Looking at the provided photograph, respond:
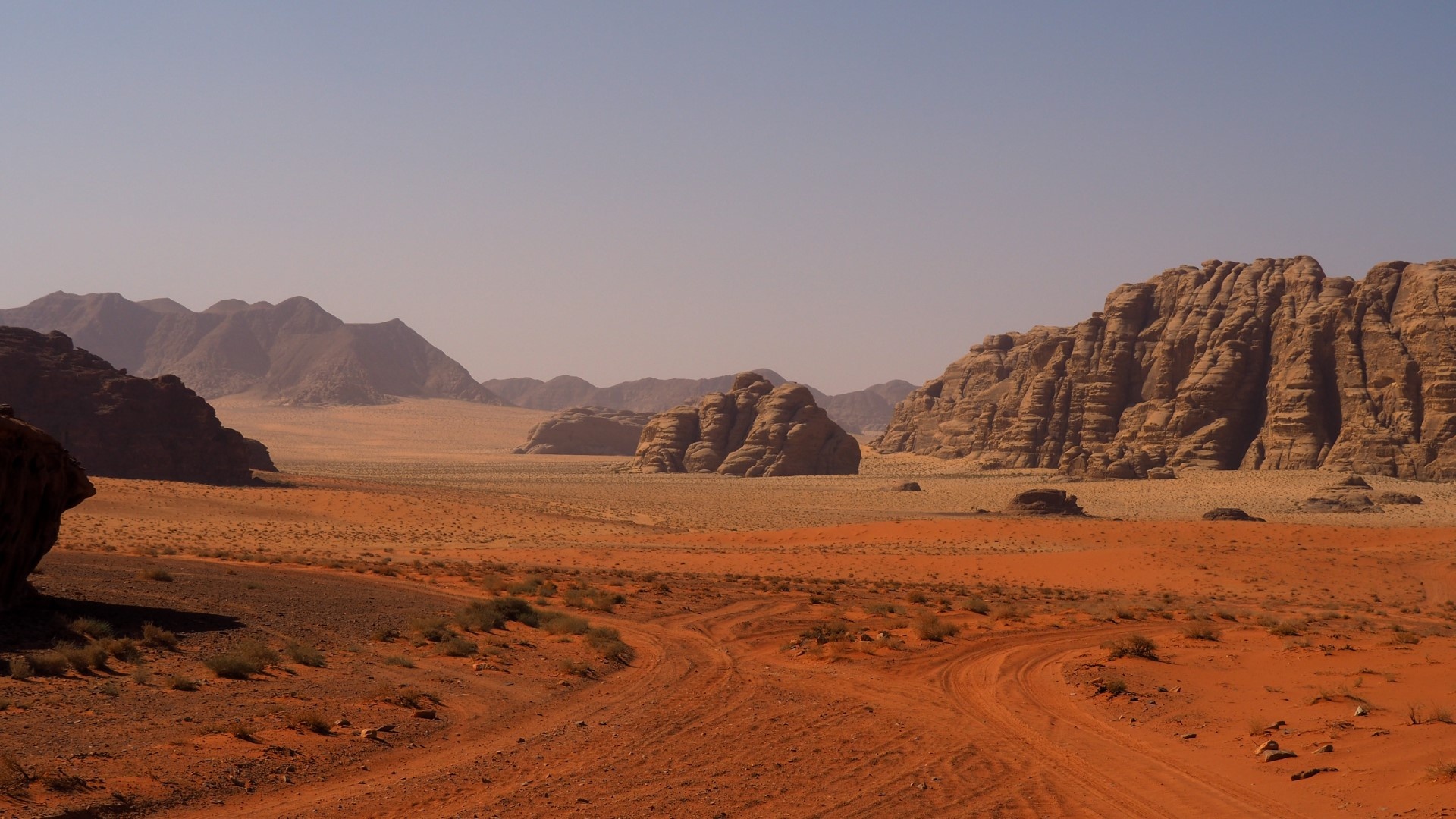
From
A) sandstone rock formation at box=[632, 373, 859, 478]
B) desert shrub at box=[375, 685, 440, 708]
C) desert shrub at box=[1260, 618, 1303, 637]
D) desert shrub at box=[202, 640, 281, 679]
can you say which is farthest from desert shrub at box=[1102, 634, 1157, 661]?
sandstone rock formation at box=[632, 373, 859, 478]

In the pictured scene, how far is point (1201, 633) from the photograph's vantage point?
20906 millimetres

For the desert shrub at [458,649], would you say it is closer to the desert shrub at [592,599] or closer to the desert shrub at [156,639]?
the desert shrub at [156,639]

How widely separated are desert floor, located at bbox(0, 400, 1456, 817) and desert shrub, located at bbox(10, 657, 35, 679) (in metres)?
0.14

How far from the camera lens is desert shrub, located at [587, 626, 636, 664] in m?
17.4

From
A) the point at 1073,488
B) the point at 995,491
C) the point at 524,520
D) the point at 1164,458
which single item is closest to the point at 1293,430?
the point at 1164,458

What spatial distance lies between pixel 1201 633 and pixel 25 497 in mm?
20809

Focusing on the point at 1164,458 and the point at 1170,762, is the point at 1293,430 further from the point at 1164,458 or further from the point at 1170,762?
the point at 1170,762

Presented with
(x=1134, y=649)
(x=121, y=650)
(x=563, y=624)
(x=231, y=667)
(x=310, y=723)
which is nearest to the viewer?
(x=310, y=723)

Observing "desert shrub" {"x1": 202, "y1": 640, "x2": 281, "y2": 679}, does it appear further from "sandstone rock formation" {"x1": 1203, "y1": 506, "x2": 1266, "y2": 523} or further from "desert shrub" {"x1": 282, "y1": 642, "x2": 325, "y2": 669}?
"sandstone rock formation" {"x1": 1203, "y1": 506, "x2": 1266, "y2": 523}

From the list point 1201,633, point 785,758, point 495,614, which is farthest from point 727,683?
point 1201,633

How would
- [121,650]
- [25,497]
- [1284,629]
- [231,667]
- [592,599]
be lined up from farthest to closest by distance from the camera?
[592,599], [1284,629], [25,497], [121,650], [231,667]

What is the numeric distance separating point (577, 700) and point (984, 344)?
14195 cm

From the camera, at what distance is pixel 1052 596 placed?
30156 mm

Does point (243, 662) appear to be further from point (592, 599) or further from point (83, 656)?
point (592, 599)
